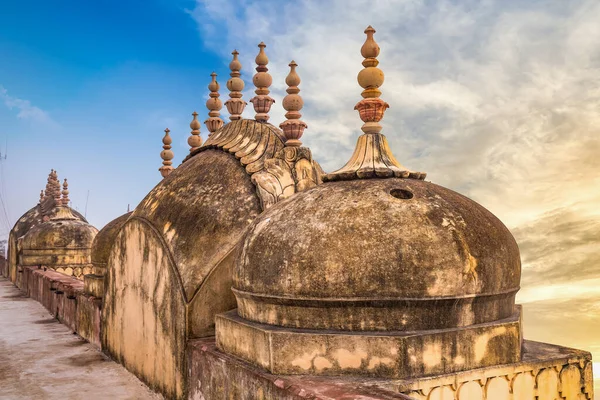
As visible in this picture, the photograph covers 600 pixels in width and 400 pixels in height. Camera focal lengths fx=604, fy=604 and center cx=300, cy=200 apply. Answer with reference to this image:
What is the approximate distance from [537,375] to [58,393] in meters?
5.79

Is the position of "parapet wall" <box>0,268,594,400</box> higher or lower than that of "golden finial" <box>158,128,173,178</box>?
lower

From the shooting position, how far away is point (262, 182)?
7.20 m

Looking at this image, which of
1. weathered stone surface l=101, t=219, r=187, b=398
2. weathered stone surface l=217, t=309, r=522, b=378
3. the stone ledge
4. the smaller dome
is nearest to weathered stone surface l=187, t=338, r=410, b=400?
weathered stone surface l=217, t=309, r=522, b=378

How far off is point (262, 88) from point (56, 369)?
205 inches

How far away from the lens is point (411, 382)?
14.5ft

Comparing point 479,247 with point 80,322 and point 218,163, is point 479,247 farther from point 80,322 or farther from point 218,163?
point 80,322

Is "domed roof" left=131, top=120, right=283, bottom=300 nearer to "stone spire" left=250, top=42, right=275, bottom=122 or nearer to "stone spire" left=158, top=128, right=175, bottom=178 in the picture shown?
"stone spire" left=250, top=42, right=275, bottom=122

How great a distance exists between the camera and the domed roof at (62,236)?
21442 mm

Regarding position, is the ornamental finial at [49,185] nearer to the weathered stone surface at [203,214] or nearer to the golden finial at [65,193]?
the golden finial at [65,193]

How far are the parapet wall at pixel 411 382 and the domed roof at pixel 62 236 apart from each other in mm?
16335

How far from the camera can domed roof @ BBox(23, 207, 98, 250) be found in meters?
21.4

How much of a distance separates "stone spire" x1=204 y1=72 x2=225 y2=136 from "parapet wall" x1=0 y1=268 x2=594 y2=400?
424 centimetres

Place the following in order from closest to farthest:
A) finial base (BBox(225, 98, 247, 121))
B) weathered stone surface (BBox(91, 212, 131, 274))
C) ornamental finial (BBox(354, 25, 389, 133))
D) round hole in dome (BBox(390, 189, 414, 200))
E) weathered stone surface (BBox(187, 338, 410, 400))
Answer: weathered stone surface (BBox(187, 338, 410, 400)) < round hole in dome (BBox(390, 189, 414, 200)) < ornamental finial (BBox(354, 25, 389, 133)) < finial base (BBox(225, 98, 247, 121)) < weathered stone surface (BBox(91, 212, 131, 274))

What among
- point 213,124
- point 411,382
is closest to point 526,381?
point 411,382
